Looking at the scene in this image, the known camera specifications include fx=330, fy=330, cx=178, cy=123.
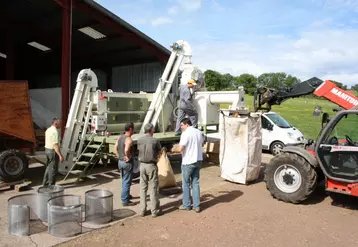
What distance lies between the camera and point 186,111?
10188 mm

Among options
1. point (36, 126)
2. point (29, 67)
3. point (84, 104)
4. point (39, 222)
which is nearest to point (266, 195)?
point (39, 222)

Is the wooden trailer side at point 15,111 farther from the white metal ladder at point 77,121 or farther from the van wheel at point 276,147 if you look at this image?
the van wheel at point 276,147

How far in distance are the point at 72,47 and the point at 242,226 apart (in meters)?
14.2

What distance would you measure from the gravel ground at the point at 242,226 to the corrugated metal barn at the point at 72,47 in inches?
236

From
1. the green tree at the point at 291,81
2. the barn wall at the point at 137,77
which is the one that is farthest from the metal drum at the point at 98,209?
the barn wall at the point at 137,77

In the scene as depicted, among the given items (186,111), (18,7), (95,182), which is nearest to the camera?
(95,182)

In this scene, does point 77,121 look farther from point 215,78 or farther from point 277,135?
point 215,78

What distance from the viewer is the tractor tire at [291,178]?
21.7 feet

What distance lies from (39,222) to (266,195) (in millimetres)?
4752

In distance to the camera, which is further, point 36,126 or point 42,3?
point 36,126

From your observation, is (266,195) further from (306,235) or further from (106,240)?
(106,240)

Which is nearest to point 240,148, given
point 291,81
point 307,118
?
point 307,118

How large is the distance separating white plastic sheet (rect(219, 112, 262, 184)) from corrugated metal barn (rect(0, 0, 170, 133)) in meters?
5.21

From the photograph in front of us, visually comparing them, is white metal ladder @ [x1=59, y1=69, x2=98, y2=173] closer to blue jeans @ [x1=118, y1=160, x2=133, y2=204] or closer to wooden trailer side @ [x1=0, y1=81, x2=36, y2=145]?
wooden trailer side @ [x1=0, y1=81, x2=36, y2=145]
